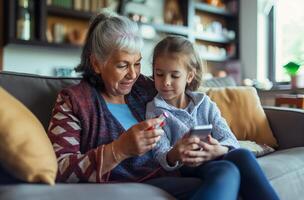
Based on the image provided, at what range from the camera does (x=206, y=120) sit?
143 cm

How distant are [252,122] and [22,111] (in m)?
1.12

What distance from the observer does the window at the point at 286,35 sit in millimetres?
3707

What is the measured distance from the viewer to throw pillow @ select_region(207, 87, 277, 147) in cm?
177

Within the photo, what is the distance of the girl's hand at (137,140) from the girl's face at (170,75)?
0.34 meters

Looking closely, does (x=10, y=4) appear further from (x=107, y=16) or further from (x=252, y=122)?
(x=252, y=122)

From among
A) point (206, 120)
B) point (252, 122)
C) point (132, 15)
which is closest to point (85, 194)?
point (206, 120)

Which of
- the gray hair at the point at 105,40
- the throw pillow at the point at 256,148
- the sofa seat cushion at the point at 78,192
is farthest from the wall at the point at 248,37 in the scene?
the sofa seat cushion at the point at 78,192

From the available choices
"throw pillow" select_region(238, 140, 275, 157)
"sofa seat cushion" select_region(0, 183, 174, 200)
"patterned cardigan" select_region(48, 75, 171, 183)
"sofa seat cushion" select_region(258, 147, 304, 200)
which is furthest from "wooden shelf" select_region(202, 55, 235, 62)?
"sofa seat cushion" select_region(0, 183, 174, 200)

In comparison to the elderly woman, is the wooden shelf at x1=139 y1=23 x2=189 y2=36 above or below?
above

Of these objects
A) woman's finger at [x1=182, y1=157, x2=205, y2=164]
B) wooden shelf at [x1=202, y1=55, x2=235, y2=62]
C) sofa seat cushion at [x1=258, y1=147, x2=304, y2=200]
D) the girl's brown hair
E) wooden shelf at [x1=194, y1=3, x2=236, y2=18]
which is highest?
wooden shelf at [x1=194, y1=3, x2=236, y2=18]

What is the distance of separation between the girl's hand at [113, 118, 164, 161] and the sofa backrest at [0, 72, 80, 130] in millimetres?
406

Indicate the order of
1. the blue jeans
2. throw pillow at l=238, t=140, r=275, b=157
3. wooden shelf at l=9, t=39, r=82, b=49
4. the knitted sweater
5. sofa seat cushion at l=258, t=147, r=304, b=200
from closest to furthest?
1. the blue jeans
2. sofa seat cushion at l=258, t=147, r=304, b=200
3. the knitted sweater
4. throw pillow at l=238, t=140, r=275, b=157
5. wooden shelf at l=9, t=39, r=82, b=49

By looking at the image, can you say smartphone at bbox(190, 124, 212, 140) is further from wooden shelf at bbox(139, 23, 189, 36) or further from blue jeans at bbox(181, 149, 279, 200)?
wooden shelf at bbox(139, 23, 189, 36)

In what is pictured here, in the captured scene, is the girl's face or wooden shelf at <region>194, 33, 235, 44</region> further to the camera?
wooden shelf at <region>194, 33, 235, 44</region>
